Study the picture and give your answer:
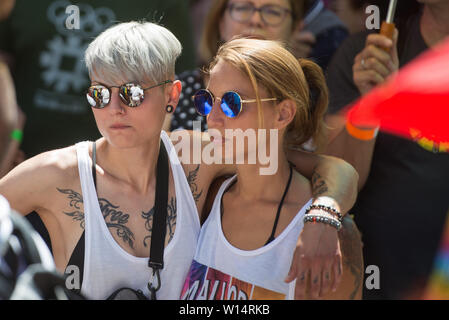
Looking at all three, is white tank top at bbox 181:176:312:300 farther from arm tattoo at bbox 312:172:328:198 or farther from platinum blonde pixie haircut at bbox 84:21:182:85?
platinum blonde pixie haircut at bbox 84:21:182:85

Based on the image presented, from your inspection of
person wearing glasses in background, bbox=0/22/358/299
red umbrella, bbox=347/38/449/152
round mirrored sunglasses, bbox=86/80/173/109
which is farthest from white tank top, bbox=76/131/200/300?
red umbrella, bbox=347/38/449/152

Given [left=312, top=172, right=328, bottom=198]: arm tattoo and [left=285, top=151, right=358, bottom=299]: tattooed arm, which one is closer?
[left=285, top=151, right=358, bottom=299]: tattooed arm

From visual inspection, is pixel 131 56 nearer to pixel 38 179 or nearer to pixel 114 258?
pixel 38 179

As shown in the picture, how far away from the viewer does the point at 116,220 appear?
7.27ft

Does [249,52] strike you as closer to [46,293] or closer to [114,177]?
[114,177]

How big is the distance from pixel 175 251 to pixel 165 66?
2.40 feet

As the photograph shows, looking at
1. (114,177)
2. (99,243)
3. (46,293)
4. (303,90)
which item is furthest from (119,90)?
(46,293)

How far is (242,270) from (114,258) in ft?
1.59

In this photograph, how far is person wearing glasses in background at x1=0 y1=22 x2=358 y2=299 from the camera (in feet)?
7.00

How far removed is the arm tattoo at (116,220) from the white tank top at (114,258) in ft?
0.11

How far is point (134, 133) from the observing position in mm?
2191

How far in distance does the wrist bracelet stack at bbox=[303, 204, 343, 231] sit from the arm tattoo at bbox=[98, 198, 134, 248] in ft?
2.25

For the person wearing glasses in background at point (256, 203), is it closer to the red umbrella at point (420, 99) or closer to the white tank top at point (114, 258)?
the white tank top at point (114, 258)

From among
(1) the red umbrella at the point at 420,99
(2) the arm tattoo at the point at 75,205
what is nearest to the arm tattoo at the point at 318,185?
(1) the red umbrella at the point at 420,99
